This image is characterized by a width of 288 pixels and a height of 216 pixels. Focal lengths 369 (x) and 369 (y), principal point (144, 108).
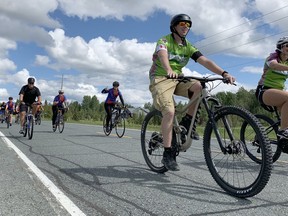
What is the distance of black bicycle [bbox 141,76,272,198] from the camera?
3.60 meters

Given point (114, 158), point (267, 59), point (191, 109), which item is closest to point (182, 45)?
point (191, 109)

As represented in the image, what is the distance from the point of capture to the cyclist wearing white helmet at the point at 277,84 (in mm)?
5410

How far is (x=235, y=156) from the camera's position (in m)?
4.06

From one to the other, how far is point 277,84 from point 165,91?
209cm

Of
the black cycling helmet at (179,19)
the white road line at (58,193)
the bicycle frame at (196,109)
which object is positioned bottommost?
the white road line at (58,193)

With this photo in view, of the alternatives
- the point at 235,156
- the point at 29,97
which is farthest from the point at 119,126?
the point at 235,156

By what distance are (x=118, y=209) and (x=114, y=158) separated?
11.4ft

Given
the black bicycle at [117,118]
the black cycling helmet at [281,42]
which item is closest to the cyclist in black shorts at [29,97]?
the black bicycle at [117,118]

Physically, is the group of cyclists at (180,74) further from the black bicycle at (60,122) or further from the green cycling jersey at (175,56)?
the black bicycle at (60,122)

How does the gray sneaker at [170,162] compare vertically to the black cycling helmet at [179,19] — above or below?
below

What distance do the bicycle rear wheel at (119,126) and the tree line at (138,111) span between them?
2.19 feet

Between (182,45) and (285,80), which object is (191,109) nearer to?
(182,45)

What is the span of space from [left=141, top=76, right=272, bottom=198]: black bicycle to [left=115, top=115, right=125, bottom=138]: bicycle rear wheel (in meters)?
7.96

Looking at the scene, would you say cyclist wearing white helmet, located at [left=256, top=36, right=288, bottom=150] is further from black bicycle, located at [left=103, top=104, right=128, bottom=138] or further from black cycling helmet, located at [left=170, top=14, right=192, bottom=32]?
black bicycle, located at [left=103, top=104, right=128, bottom=138]
